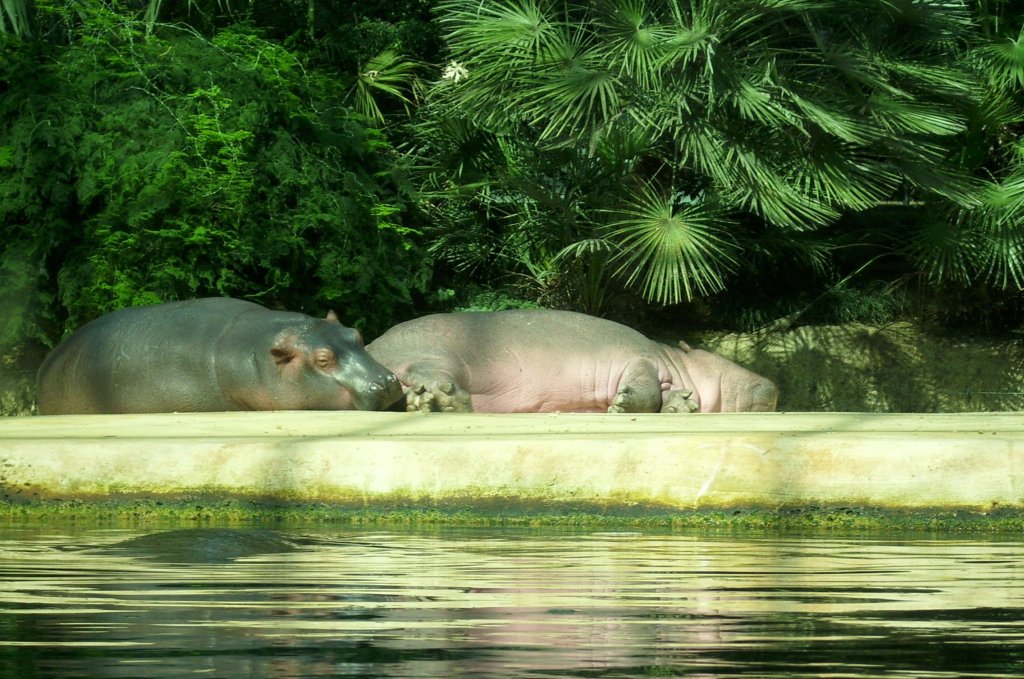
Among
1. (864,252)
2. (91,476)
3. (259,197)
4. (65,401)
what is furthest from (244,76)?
(91,476)

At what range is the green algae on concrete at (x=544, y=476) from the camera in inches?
239

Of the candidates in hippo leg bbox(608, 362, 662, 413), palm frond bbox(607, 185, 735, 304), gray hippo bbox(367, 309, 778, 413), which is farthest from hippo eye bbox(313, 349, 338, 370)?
palm frond bbox(607, 185, 735, 304)

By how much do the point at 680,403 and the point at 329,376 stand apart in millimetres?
2575

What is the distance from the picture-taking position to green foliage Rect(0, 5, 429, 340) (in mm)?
11586

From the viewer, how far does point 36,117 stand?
1184cm

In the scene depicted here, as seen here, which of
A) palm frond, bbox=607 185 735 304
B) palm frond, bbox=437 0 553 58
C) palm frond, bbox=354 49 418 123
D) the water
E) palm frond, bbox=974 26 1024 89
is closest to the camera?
the water

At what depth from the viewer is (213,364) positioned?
9516 millimetres

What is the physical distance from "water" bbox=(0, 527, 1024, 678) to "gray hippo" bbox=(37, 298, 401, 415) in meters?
3.57

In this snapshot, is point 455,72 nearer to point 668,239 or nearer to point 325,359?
point 668,239

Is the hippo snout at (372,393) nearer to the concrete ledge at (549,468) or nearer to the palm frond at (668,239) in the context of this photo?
the concrete ledge at (549,468)

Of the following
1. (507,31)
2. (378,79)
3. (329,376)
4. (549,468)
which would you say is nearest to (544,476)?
(549,468)

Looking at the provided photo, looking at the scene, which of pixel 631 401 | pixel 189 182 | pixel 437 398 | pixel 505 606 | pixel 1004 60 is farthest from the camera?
pixel 1004 60

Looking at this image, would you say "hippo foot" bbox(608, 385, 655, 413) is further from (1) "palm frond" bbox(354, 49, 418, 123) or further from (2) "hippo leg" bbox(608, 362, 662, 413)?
(1) "palm frond" bbox(354, 49, 418, 123)

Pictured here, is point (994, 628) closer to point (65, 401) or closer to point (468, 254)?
point (65, 401)
